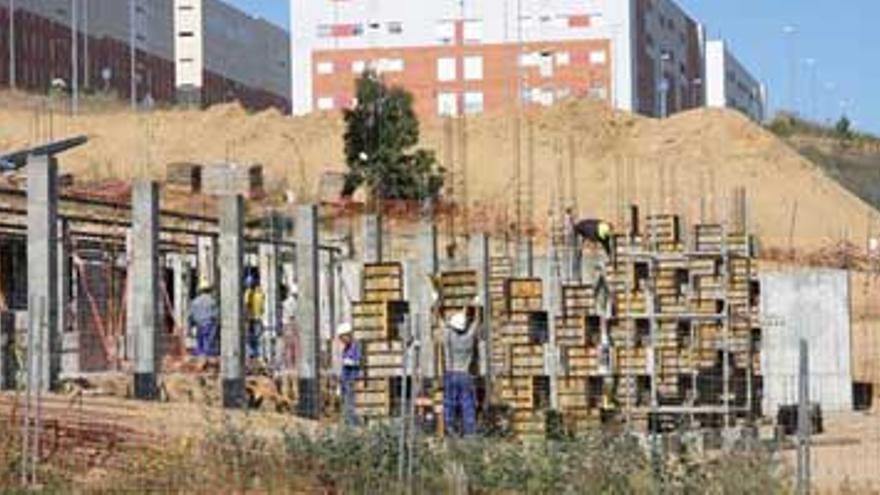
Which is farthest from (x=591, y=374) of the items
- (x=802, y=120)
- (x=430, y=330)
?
(x=802, y=120)

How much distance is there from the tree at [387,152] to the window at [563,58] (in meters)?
32.3

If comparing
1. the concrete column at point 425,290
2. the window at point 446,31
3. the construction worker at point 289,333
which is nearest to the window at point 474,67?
→ the window at point 446,31

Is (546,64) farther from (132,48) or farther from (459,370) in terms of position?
(459,370)

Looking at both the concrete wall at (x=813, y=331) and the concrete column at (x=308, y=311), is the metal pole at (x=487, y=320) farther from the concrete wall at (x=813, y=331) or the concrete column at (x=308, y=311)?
the concrete wall at (x=813, y=331)

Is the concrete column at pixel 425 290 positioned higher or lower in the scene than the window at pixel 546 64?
lower

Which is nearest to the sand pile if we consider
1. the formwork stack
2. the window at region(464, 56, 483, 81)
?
the window at region(464, 56, 483, 81)

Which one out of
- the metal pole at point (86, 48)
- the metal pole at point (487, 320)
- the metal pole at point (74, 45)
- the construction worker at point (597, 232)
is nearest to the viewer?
the metal pole at point (487, 320)

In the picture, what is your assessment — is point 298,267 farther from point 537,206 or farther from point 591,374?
point 537,206

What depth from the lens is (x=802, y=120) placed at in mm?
96000

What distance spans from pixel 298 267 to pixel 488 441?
33.2 feet

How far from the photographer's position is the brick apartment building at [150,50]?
246 feet

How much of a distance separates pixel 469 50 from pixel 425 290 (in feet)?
193

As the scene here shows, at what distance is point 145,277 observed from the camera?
71.8 ft

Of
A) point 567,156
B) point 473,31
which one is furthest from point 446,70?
point 567,156
